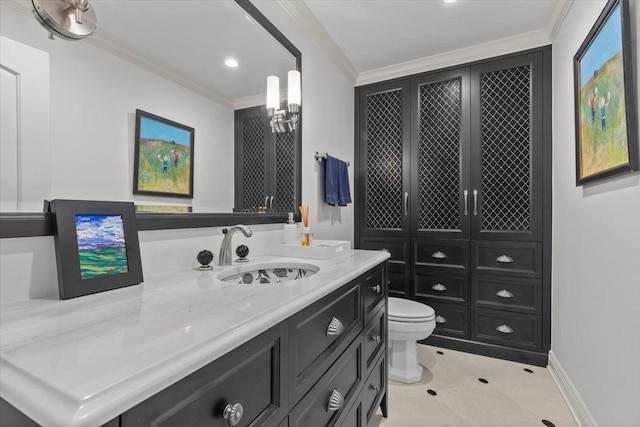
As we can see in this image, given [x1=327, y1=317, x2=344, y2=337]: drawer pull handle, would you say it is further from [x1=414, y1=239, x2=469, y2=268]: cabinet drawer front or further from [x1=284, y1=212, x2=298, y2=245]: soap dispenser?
[x1=414, y1=239, x2=469, y2=268]: cabinet drawer front

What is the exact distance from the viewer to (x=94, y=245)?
83 centimetres

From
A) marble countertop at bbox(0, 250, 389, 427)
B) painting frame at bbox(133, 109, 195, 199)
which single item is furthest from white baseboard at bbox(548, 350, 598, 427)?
painting frame at bbox(133, 109, 195, 199)

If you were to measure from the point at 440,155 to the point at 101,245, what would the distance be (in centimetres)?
252

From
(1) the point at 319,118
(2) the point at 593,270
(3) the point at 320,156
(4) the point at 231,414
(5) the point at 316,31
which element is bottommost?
(4) the point at 231,414

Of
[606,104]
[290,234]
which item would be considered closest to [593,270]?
[606,104]

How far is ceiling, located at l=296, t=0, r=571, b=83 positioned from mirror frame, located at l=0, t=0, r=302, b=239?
419 mm

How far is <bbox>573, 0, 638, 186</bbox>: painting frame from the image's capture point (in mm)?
1136

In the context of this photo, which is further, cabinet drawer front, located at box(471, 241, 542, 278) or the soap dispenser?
cabinet drawer front, located at box(471, 241, 542, 278)

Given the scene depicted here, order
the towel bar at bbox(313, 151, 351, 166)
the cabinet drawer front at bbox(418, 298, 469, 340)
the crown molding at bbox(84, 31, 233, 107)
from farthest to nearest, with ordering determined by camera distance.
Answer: the cabinet drawer front at bbox(418, 298, 469, 340) → the towel bar at bbox(313, 151, 351, 166) → the crown molding at bbox(84, 31, 233, 107)

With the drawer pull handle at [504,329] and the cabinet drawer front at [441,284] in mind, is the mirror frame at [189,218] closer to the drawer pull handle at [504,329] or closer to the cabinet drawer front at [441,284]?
the cabinet drawer front at [441,284]

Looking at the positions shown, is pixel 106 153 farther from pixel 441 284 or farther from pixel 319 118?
pixel 441 284

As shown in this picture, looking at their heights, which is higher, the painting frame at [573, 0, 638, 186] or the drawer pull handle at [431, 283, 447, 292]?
the painting frame at [573, 0, 638, 186]

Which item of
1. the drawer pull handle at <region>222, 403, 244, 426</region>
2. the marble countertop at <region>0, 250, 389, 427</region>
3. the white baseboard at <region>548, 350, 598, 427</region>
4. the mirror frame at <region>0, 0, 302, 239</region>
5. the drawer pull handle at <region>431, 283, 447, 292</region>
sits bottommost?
the white baseboard at <region>548, 350, 598, 427</region>

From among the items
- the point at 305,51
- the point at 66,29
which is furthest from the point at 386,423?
the point at 305,51
